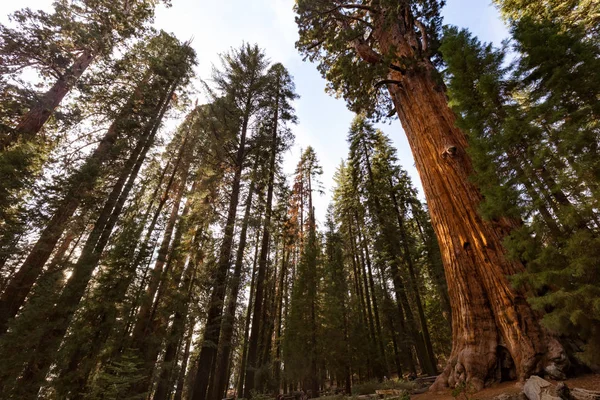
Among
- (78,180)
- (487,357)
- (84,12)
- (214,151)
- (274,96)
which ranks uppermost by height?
(84,12)

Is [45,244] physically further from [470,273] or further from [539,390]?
[539,390]

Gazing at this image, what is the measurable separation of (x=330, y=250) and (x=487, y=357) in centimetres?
1583

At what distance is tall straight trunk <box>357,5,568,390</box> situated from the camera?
11.6 feet

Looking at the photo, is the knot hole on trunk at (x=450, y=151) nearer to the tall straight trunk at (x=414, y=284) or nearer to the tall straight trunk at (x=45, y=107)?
the tall straight trunk at (x=414, y=284)

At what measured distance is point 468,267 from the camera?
4406 millimetres

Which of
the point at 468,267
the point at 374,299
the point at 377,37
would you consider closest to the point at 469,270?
the point at 468,267

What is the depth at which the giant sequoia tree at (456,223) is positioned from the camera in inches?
143

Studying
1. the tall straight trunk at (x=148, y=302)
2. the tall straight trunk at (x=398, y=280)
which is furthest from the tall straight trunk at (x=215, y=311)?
the tall straight trunk at (x=398, y=280)

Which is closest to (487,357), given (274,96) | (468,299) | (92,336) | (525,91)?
(468,299)

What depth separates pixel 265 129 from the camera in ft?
44.8

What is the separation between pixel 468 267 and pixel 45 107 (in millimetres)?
15230

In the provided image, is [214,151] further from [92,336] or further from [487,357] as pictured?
[487,357]

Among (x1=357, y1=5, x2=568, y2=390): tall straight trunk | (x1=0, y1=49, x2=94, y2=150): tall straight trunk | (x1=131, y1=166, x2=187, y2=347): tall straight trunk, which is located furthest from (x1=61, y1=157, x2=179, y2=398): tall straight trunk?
(x1=357, y1=5, x2=568, y2=390): tall straight trunk

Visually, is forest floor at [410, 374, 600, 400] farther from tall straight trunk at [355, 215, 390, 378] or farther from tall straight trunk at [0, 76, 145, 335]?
tall straight trunk at [355, 215, 390, 378]
